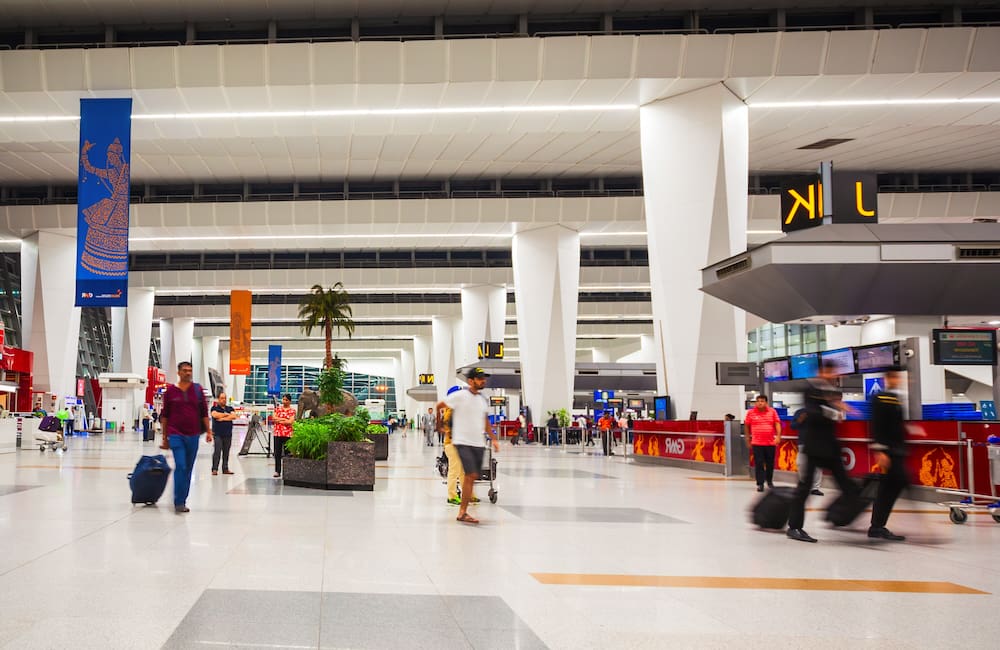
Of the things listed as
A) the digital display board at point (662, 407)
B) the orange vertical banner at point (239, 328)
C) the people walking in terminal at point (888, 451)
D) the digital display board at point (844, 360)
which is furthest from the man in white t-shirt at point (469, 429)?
the orange vertical banner at point (239, 328)

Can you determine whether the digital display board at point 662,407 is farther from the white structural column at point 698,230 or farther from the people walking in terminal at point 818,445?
the people walking in terminal at point 818,445

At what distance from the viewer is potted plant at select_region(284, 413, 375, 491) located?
44.3 ft

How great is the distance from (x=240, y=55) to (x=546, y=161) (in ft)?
41.1

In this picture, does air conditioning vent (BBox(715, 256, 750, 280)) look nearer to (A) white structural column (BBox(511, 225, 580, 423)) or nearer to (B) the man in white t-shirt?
(B) the man in white t-shirt

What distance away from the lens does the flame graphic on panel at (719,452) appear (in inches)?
757

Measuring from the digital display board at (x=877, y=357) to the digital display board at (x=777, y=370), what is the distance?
282cm

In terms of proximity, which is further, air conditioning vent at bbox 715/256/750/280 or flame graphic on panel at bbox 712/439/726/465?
flame graphic on panel at bbox 712/439/726/465

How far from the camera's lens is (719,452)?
64.0ft

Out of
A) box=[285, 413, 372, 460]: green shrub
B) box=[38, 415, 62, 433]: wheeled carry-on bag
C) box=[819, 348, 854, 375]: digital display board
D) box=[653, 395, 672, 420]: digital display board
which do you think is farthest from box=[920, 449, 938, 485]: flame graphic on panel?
box=[38, 415, 62, 433]: wheeled carry-on bag

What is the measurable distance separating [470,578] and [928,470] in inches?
357

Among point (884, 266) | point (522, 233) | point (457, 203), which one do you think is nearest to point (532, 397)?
point (522, 233)

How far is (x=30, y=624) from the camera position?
4.27 meters

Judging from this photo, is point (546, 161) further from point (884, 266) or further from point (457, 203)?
point (884, 266)

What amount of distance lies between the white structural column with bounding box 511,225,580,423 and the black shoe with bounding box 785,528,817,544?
27.5 m
